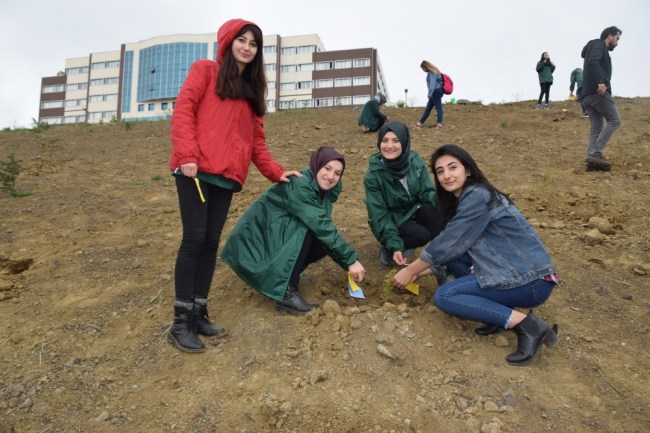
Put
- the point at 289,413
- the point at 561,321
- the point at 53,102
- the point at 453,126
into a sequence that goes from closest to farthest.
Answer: the point at 289,413
the point at 561,321
the point at 453,126
the point at 53,102

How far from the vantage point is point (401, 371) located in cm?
253

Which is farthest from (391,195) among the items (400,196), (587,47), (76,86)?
(76,86)

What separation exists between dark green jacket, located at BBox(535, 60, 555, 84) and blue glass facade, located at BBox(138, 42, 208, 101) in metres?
45.6

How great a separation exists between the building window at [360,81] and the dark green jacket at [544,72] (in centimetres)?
3907

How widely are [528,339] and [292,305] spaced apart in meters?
1.48

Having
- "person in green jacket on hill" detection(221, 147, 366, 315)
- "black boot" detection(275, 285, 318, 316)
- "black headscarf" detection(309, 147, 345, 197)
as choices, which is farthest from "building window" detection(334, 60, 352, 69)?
"black boot" detection(275, 285, 318, 316)

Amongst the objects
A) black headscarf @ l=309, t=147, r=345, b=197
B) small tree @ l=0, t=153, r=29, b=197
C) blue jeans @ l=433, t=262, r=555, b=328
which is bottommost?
blue jeans @ l=433, t=262, r=555, b=328

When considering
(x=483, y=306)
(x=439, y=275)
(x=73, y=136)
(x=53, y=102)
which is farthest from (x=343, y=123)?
(x=53, y=102)

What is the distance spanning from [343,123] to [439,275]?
23.5 feet

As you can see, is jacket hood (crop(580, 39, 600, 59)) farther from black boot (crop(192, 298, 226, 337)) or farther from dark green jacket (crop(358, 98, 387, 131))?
black boot (crop(192, 298, 226, 337))

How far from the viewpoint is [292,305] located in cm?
306

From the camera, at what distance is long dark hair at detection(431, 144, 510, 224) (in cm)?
269

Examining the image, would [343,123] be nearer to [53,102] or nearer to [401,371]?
[401,371]

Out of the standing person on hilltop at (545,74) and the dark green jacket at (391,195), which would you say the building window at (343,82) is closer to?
the standing person on hilltop at (545,74)
